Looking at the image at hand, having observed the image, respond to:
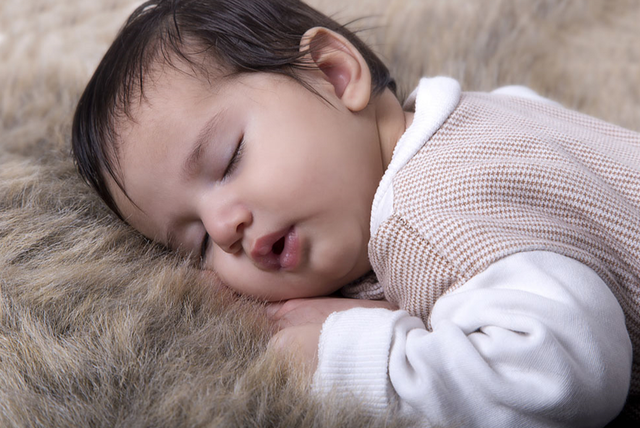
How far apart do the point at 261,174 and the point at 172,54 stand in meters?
0.24

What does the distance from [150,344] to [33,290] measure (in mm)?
173

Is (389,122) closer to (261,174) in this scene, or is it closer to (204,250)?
(261,174)

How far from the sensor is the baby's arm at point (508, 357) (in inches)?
23.4

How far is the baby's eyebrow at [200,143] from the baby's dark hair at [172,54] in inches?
3.4

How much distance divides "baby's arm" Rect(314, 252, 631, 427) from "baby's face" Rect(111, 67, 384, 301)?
18cm

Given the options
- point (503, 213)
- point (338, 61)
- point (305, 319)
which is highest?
point (338, 61)

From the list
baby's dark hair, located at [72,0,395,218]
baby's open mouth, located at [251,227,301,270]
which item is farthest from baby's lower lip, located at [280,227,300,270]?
baby's dark hair, located at [72,0,395,218]

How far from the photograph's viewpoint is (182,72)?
32.9 inches

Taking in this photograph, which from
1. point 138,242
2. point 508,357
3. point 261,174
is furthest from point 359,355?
point 138,242

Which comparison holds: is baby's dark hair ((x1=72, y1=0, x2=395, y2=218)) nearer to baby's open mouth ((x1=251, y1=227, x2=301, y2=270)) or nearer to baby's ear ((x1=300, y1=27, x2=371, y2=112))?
baby's ear ((x1=300, y1=27, x2=371, y2=112))

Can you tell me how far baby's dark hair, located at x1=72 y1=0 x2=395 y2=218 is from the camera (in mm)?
857

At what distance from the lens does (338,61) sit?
93 centimetres

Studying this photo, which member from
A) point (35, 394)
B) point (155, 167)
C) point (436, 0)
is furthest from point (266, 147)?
point (436, 0)

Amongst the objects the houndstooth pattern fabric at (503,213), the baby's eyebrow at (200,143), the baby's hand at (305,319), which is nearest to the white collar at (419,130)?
the houndstooth pattern fabric at (503,213)
